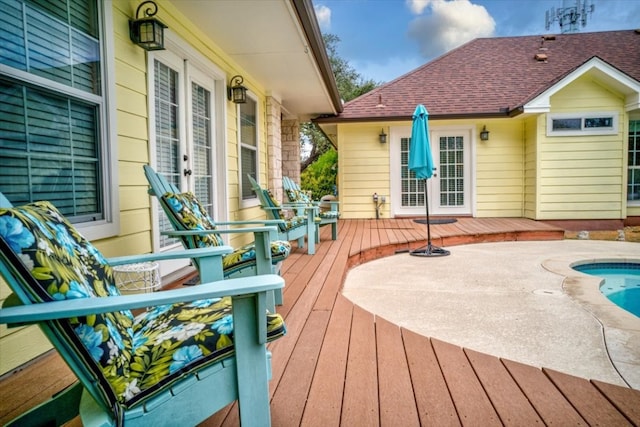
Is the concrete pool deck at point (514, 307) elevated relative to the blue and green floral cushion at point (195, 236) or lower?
lower

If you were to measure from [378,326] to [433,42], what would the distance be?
49737mm

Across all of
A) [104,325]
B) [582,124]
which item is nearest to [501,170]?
[582,124]

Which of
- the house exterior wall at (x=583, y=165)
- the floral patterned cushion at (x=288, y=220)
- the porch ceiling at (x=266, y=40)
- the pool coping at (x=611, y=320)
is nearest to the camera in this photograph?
the pool coping at (x=611, y=320)

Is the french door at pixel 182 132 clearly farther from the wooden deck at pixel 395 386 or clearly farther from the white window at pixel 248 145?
the wooden deck at pixel 395 386

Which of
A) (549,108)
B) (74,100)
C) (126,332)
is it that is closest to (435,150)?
(549,108)

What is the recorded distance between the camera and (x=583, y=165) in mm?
7594

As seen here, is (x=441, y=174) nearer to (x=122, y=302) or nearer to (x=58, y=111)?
(x=58, y=111)

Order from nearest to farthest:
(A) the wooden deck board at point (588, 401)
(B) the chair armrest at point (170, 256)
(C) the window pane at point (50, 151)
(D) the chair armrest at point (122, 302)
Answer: (D) the chair armrest at point (122, 302), (A) the wooden deck board at point (588, 401), (B) the chair armrest at point (170, 256), (C) the window pane at point (50, 151)

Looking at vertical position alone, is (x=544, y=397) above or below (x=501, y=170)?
below

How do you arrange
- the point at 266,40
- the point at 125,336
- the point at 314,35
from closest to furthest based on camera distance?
the point at 125,336 → the point at 314,35 → the point at 266,40

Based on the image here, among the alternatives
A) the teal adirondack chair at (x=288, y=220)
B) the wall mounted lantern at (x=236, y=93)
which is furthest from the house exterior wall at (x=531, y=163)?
the wall mounted lantern at (x=236, y=93)

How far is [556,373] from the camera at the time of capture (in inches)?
68.6

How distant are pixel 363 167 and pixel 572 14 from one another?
996 cm

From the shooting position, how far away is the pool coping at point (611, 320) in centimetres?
211
